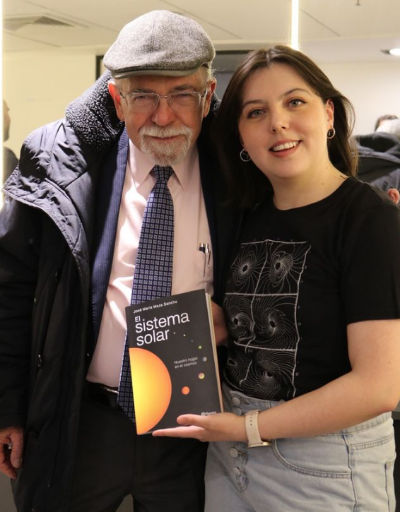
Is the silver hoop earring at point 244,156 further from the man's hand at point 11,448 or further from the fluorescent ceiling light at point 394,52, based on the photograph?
the fluorescent ceiling light at point 394,52

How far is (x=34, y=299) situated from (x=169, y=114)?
1.86 ft

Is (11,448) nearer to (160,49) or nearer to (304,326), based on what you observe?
(304,326)

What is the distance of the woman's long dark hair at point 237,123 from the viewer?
4.61 feet

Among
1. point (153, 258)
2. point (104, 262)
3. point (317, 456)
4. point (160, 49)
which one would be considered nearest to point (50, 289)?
point (104, 262)

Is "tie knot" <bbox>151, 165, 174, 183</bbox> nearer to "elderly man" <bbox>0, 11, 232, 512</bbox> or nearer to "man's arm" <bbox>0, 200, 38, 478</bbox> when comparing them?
"elderly man" <bbox>0, 11, 232, 512</bbox>

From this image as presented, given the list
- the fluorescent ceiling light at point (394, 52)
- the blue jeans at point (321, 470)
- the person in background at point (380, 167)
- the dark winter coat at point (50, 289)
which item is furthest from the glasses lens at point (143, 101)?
the fluorescent ceiling light at point (394, 52)

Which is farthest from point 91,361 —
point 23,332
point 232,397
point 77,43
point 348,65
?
point 77,43

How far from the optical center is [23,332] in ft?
5.45

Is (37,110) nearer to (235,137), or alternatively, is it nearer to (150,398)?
(235,137)

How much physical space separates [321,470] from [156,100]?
0.90m

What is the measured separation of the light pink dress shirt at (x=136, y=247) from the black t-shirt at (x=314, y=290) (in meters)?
0.21

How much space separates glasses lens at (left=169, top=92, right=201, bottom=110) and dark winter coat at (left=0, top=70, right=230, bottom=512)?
0.22 m

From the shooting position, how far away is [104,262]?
1.57m

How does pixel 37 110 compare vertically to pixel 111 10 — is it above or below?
below
